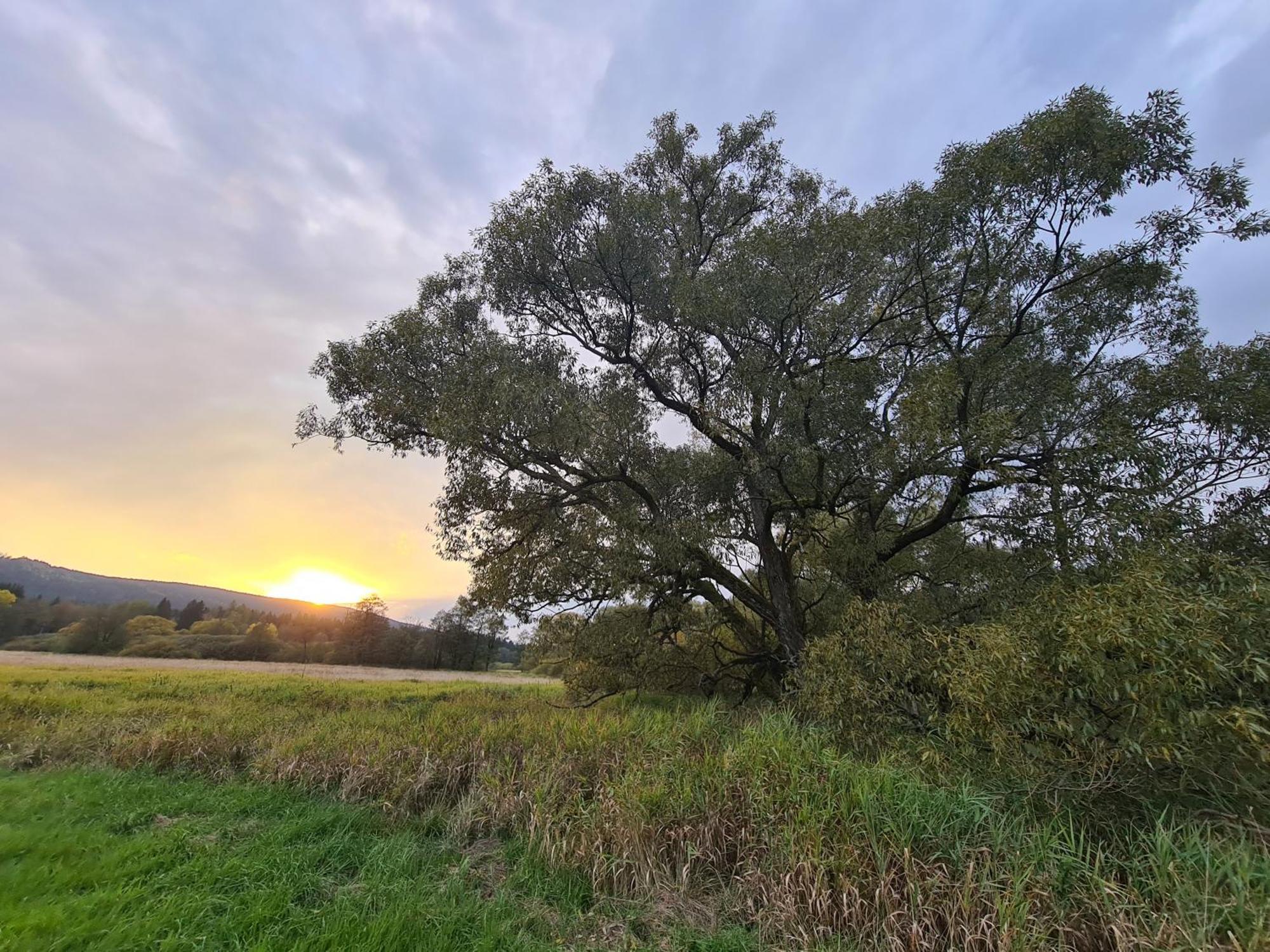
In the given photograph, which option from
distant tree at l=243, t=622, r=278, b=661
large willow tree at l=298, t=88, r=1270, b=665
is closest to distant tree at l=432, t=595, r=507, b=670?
distant tree at l=243, t=622, r=278, b=661

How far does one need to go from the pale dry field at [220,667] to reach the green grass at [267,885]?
76.4 ft

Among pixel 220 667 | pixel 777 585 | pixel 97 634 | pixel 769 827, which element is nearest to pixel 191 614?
pixel 97 634

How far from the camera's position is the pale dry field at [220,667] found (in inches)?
1091

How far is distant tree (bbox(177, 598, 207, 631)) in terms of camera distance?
205 ft

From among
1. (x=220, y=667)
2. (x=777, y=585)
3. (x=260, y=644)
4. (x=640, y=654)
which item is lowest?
(x=220, y=667)

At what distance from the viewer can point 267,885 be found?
4.27 meters

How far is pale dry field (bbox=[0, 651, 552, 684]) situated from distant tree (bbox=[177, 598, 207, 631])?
25342 millimetres

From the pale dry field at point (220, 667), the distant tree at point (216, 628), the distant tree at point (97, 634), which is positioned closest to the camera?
the pale dry field at point (220, 667)

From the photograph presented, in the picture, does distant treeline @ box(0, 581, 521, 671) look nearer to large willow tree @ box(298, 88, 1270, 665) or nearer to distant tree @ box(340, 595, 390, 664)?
distant tree @ box(340, 595, 390, 664)

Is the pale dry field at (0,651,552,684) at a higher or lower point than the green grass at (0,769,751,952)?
lower

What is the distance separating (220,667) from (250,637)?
20.8 metres

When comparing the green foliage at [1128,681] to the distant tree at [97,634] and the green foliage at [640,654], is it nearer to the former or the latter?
the green foliage at [640,654]

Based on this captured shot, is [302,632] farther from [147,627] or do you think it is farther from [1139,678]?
[1139,678]

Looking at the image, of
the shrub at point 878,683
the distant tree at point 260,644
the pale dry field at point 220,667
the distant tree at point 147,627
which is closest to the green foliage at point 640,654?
the shrub at point 878,683
